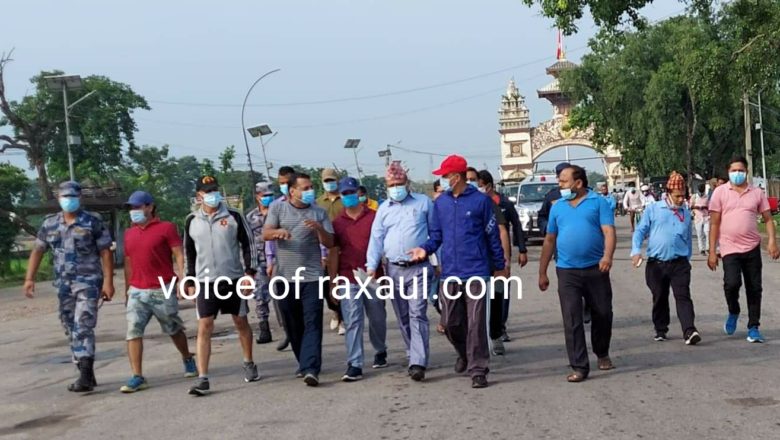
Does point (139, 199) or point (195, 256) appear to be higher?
point (139, 199)

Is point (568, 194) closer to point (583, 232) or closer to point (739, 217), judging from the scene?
point (583, 232)

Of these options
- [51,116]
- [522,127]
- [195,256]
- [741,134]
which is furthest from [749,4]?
[522,127]

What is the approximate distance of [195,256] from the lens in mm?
8211

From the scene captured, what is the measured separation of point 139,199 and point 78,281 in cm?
90

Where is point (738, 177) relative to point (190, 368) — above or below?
above

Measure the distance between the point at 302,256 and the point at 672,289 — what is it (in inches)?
149

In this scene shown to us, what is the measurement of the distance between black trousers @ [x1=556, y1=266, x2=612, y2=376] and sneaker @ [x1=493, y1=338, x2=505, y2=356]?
1.46 meters

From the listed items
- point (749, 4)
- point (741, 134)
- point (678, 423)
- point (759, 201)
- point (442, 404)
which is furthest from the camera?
point (741, 134)

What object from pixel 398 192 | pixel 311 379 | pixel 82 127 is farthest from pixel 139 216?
pixel 82 127

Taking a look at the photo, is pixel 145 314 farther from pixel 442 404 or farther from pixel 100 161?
pixel 100 161

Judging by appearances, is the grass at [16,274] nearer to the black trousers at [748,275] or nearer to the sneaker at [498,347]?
the sneaker at [498,347]

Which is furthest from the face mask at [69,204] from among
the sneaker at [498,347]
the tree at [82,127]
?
the tree at [82,127]

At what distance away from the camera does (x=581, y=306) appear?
7844 mm

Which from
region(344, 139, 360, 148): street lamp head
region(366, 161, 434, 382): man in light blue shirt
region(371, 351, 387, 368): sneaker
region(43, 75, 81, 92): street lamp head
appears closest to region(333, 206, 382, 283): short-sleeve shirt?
region(366, 161, 434, 382): man in light blue shirt
